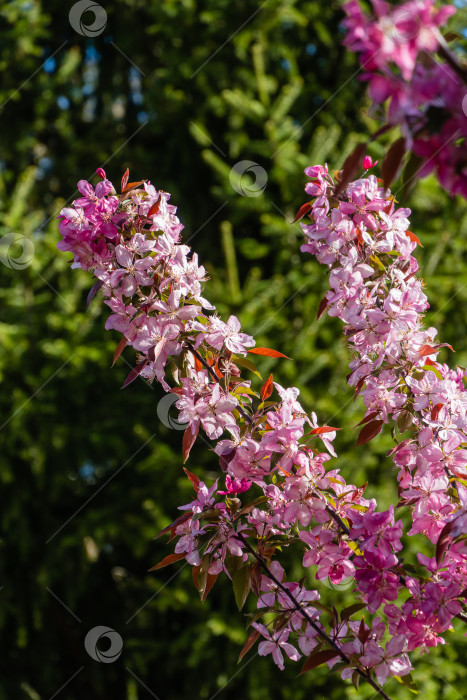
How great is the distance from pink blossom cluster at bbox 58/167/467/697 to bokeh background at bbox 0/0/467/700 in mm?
1651

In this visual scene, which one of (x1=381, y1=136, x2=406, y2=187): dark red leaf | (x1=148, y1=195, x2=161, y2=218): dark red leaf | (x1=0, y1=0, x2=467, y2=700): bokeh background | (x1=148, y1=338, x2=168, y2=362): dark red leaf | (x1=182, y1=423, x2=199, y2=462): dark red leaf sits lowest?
(x1=0, y1=0, x2=467, y2=700): bokeh background

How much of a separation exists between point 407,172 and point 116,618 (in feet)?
10.2

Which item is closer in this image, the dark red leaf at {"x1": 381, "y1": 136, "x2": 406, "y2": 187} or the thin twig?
the dark red leaf at {"x1": 381, "y1": 136, "x2": 406, "y2": 187}

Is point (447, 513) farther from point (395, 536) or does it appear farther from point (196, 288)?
point (196, 288)

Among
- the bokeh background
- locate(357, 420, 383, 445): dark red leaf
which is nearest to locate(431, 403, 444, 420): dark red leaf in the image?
locate(357, 420, 383, 445): dark red leaf

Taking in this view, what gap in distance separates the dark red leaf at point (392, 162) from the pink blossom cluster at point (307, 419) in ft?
1.19

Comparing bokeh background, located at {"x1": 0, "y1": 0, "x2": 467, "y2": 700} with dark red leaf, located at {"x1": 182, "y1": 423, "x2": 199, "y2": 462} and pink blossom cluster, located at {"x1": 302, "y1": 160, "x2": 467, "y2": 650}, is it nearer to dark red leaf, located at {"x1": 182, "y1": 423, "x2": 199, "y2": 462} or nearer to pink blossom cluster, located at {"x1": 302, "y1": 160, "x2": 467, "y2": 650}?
pink blossom cluster, located at {"x1": 302, "y1": 160, "x2": 467, "y2": 650}

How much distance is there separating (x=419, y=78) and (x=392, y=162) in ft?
0.40

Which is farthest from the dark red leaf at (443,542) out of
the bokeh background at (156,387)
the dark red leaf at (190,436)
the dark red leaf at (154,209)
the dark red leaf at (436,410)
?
the bokeh background at (156,387)

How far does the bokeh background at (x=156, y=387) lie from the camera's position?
9.44 feet

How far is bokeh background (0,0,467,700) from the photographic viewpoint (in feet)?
9.44

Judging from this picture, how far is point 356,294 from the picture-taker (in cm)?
111

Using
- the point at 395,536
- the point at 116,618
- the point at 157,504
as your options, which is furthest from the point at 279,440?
the point at 116,618

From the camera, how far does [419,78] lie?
60 centimetres
